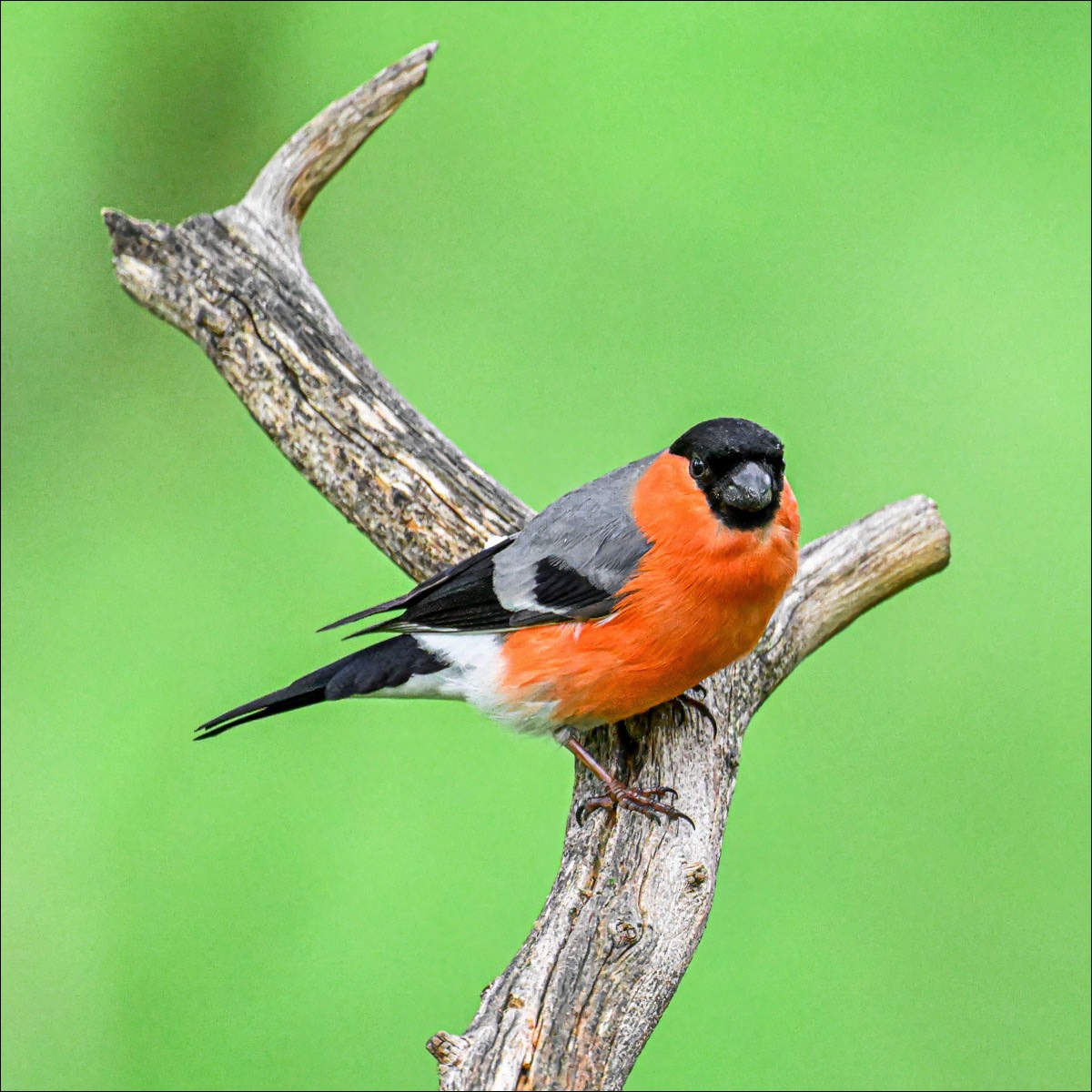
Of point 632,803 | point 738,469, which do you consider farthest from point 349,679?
point 738,469

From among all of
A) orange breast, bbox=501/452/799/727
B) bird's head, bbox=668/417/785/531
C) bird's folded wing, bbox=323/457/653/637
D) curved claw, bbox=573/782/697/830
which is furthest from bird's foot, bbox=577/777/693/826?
bird's head, bbox=668/417/785/531

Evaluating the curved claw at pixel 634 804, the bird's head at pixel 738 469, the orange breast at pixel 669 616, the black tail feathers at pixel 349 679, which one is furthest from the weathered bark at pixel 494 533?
the bird's head at pixel 738 469

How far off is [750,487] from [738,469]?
35 millimetres

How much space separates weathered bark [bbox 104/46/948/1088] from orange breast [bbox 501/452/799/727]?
0.17 metres

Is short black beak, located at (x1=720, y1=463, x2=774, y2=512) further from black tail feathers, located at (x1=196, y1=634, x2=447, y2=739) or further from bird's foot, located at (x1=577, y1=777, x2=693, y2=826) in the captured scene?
black tail feathers, located at (x1=196, y1=634, x2=447, y2=739)

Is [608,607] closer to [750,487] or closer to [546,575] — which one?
[546,575]

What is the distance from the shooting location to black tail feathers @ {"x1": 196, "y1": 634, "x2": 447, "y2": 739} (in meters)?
2.12

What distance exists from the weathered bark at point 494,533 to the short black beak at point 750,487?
46cm

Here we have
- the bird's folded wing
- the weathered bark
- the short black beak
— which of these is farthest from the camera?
the bird's folded wing

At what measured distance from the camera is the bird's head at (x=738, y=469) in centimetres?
191

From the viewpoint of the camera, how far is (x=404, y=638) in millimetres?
2215

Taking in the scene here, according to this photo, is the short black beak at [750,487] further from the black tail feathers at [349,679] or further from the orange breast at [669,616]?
the black tail feathers at [349,679]

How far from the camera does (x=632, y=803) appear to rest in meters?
2.00

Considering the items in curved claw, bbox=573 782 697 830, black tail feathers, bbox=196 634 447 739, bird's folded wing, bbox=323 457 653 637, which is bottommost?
curved claw, bbox=573 782 697 830
